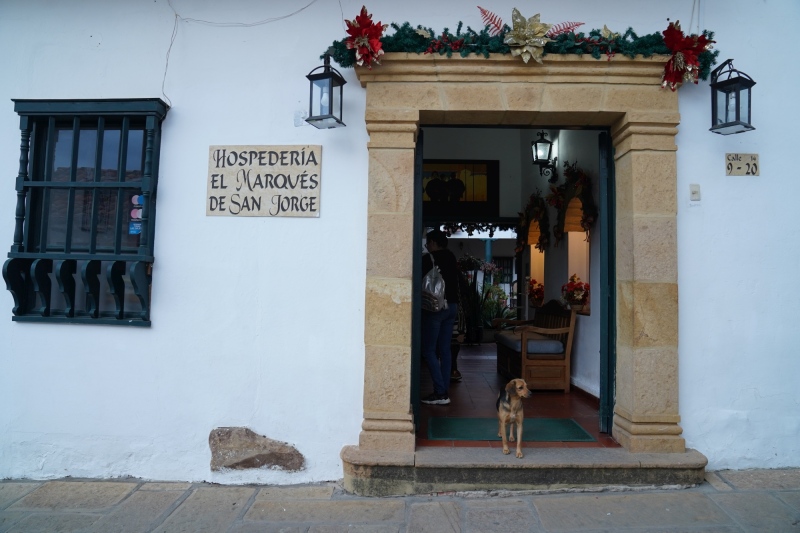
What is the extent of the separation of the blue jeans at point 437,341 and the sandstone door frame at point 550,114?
1395mm

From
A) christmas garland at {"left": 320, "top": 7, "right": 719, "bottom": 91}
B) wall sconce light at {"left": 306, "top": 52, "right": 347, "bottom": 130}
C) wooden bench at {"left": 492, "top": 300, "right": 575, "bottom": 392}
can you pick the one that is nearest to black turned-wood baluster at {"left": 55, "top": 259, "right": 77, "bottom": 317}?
wall sconce light at {"left": 306, "top": 52, "right": 347, "bottom": 130}

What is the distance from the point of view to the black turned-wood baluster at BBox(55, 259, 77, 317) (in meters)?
4.10

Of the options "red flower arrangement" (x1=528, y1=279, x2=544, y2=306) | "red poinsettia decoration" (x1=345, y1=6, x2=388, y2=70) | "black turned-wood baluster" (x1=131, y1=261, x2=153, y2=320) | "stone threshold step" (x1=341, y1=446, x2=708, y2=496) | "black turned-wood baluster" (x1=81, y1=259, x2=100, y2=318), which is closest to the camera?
"stone threshold step" (x1=341, y1=446, x2=708, y2=496)

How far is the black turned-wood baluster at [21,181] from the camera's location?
4.16 m

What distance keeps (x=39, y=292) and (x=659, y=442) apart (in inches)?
186

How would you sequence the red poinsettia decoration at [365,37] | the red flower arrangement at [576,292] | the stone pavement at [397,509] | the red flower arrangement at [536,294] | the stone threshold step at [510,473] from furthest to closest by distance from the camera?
the red flower arrangement at [536,294], the red flower arrangement at [576,292], the red poinsettia decoration at [365,37], the stone threshold step at [510,473], the stone pavement at [397,509]

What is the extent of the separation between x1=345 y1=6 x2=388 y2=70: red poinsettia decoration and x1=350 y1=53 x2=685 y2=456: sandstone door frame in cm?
14

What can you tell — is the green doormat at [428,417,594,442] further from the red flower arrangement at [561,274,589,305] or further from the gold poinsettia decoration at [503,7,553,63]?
the gold poinsettia decoration at [503,7,553,63]

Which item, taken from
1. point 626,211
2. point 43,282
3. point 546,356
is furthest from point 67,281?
point 546,356

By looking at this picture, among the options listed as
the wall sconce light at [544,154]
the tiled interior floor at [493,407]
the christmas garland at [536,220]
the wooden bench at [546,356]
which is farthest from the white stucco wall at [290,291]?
the christmas garland at [536,220]

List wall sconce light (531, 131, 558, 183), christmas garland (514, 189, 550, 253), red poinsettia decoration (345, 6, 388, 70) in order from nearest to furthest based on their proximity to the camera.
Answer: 1. red poinsettia decoration (345, 6, 388, 70)
2. wall sconce light (531, 131, 558, 183)
3. christmas garland (514, 189, 550, 253)

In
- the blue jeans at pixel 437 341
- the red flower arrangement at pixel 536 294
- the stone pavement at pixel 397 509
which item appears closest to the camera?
the stone pavement at pixel 397 509

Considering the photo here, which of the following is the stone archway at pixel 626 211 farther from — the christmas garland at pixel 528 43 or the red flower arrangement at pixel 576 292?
the red flower arrangement at pixel 576 292

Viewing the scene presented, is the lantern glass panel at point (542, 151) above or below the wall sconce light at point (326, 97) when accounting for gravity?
above
